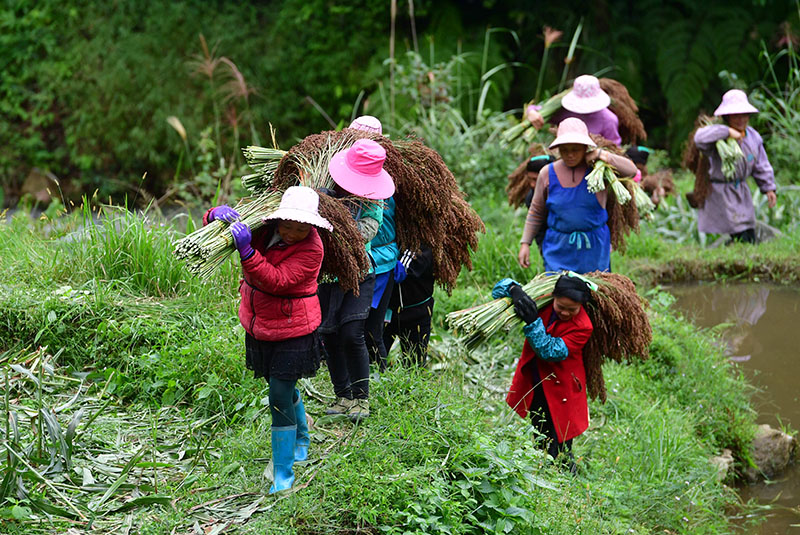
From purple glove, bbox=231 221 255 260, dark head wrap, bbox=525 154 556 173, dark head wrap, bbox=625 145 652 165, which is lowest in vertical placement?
dark head wrap, bbox=625 145 652 165

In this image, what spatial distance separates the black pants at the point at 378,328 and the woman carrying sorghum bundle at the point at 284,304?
90cm

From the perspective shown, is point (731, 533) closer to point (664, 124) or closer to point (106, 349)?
point (106, 349)

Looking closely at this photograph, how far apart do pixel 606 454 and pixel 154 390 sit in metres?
2.75

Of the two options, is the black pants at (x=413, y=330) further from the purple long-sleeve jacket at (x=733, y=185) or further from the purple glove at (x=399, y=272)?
the purple long-sleeve jacket at (x=733, y=185)

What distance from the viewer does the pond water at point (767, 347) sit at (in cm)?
554

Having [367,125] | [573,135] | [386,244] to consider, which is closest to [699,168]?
[573,135]

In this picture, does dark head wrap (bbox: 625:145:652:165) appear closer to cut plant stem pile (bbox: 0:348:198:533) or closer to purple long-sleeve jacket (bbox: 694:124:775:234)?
purple long-sleeve jacket (bbox: 694:124:775:234)

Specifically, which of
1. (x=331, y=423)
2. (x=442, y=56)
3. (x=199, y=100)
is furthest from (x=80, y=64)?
(x=331, y=423)

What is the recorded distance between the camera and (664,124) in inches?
530

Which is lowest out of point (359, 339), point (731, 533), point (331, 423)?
point (731, 533)

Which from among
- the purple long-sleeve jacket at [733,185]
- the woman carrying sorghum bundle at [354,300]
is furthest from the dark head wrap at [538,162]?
the purple long-sleeve jacket at [733,185]

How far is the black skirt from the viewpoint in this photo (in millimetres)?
3832

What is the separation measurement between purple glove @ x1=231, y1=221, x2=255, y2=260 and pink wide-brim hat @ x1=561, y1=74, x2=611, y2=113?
3.96 meters

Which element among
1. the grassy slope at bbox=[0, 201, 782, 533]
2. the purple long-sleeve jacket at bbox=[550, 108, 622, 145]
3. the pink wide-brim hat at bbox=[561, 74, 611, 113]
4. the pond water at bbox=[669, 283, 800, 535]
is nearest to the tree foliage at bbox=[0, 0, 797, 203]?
the pond water at bbox=[669, 283, 800, 535]
